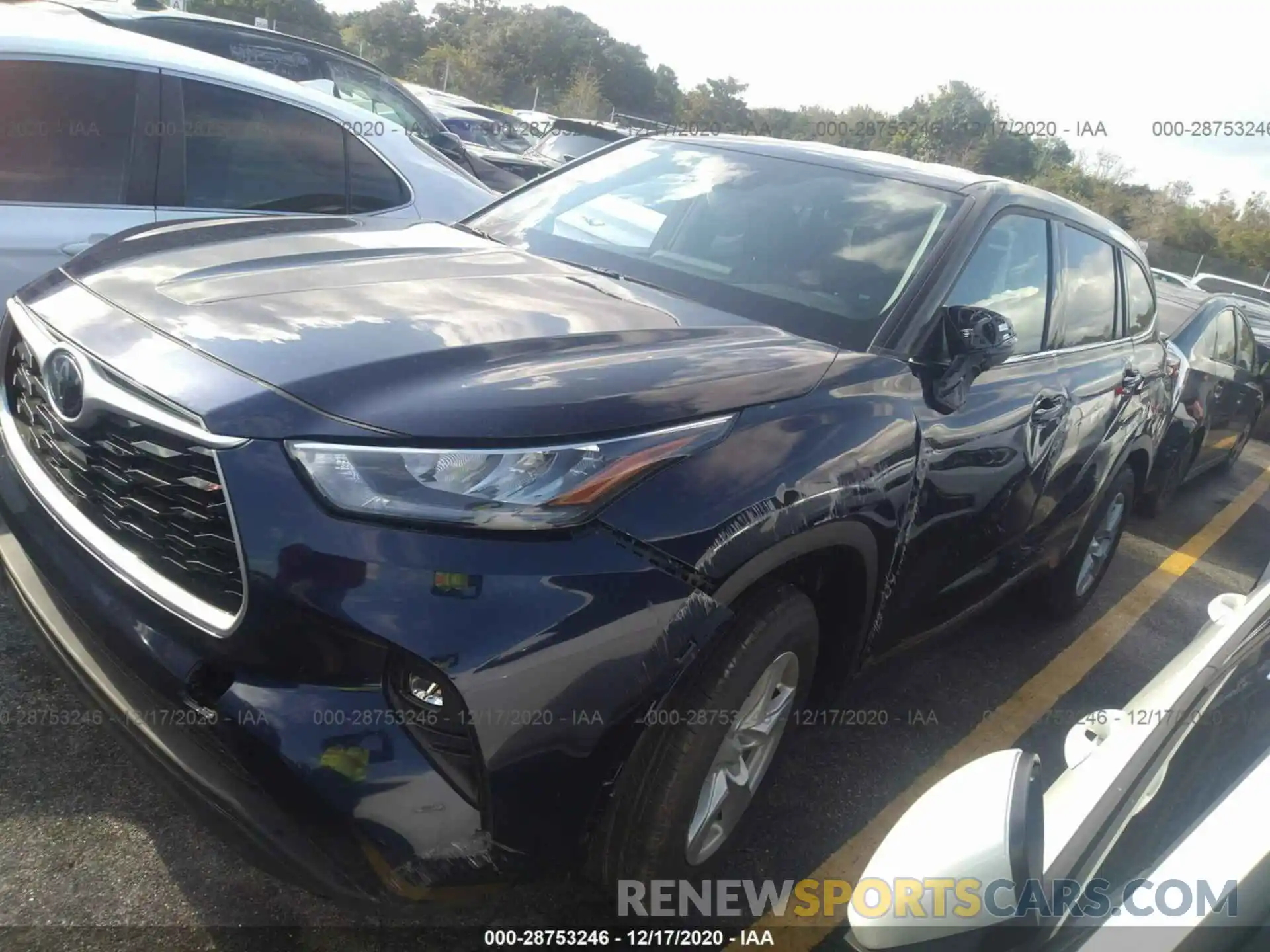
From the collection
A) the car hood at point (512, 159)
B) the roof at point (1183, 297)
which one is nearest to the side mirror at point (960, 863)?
the roof at point (1183, 297)

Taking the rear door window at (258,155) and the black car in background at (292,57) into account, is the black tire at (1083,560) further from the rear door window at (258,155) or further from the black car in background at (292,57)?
the black car in background at (292,57)

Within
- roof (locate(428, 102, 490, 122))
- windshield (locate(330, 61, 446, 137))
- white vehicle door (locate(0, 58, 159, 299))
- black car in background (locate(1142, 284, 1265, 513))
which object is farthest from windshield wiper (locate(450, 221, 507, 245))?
roof (locate(428, 102, 490, 122))

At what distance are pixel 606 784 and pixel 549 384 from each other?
2.54ft

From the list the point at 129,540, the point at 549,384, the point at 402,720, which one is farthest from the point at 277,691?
the point at 549,384

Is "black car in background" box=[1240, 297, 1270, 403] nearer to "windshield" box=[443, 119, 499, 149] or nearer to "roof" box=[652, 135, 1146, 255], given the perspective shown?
"roof" box=[652, 135, 1146, 255]

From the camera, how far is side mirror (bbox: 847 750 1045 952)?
3.87 ft

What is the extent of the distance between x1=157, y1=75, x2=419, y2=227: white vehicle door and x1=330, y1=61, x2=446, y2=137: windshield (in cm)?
288

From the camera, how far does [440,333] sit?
2082mm

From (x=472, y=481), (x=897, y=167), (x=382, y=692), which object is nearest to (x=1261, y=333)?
(x=897, y=167)

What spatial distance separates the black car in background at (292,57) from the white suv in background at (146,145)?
4.28ft

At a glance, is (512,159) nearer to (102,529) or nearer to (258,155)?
(258,155)

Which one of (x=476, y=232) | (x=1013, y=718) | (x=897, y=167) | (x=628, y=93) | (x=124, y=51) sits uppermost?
(x=628, y=93)

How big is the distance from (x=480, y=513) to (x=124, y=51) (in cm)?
321

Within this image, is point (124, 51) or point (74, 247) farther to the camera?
point (124, 51)
